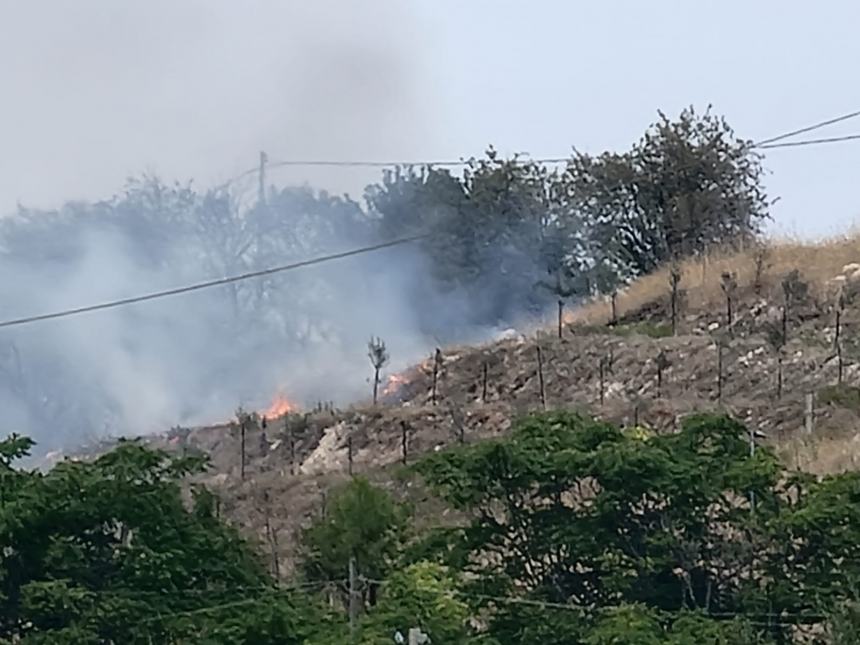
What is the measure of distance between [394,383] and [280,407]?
7.88 feet

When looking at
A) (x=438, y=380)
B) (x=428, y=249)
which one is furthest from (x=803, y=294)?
(x=428, y=249)

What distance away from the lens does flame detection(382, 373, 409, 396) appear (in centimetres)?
2223

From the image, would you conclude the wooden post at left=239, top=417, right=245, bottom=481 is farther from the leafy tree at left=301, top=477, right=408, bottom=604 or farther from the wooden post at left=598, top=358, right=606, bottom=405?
the leafy tree at left=301, top=477, right=408, bottom=604

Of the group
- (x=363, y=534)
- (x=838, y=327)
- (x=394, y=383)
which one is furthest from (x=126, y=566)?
(x=394, y=383)

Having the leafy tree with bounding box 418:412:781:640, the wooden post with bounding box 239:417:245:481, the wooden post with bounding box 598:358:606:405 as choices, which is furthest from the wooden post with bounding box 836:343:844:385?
the wooden post with bounding box 239:417:245:481

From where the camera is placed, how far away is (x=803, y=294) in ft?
67.8

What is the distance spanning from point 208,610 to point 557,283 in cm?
1812

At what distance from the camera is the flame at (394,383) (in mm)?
22234

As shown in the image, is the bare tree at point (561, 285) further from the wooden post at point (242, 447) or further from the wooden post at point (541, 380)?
the wooden post at point (242, 447)

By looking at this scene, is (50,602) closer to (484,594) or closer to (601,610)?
(484,594)

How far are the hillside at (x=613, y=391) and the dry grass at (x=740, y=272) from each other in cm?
4

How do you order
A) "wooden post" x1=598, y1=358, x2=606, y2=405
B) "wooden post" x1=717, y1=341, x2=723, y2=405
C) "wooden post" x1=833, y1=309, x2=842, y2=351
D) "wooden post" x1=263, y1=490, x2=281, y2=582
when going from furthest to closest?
"wooden post" x1=598, y1=358, x2=606, y2=405, "wooden post" x1=833, y1=309, x2=842, y2=351, "wooden post" x1=717, y1=341, x2=723, y2=405, "wooden post" x1=263, y1=490, x2=281, y2=582

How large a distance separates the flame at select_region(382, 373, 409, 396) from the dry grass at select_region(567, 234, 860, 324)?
2757 millimetres

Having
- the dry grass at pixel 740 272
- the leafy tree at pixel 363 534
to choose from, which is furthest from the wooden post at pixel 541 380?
the leafy tree at pixel 363 534
